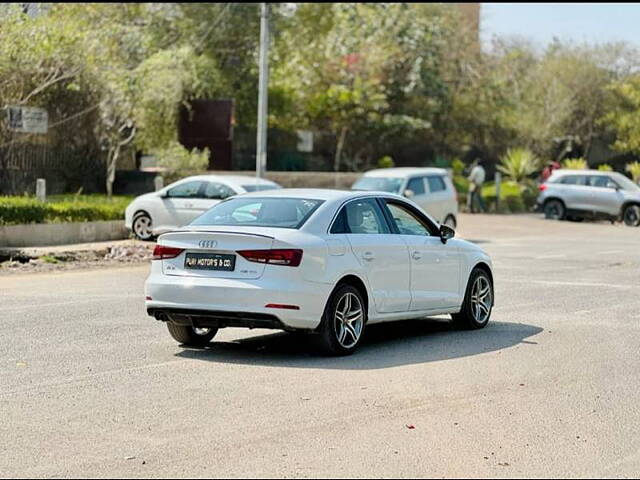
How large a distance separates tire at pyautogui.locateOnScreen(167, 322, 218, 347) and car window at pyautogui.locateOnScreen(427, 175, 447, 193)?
1827 cm

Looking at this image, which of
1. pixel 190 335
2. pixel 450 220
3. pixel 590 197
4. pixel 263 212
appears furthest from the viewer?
pixel 590 197

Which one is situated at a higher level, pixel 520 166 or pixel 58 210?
pixel 520 166

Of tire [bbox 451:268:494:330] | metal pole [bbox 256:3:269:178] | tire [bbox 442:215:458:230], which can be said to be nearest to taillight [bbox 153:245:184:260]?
tire [bbox 451:268:494:330]

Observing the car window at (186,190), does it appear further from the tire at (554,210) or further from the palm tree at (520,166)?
the palm tree at (520,166)

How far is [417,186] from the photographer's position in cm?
3036

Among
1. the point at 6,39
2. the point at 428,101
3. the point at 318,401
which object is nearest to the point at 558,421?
the point at 318,401

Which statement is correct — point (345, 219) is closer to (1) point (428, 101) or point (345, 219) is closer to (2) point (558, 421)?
(2) point (558, 421)

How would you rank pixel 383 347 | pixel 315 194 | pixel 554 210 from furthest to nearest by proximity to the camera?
1. pixel 554 210
2. pixel 383 347
3. pixel 315 194

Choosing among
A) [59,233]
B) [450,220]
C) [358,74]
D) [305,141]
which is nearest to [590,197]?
[305,141]

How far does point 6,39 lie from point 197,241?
19.0 m

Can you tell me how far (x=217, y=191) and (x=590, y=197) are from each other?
17372 mm

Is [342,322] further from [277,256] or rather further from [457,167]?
[457,167]

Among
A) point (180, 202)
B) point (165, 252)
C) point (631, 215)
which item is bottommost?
point (631, 215)

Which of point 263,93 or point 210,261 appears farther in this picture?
point 263,93
